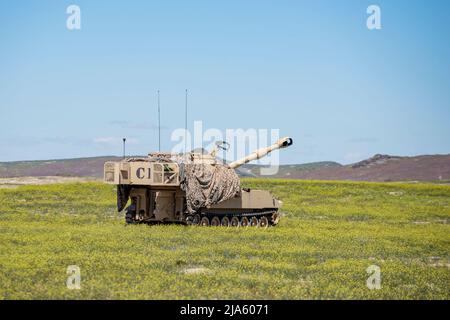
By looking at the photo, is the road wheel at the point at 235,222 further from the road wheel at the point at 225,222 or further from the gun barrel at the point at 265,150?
the gun barrel at the point at 265,150

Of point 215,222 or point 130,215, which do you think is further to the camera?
point 215,222

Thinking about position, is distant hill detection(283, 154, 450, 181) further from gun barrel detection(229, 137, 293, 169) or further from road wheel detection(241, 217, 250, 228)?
road wheel detection(241, 217, 250, 228)

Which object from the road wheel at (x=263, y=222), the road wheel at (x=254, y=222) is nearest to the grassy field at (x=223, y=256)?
the road wheel at (x=263, y=222)

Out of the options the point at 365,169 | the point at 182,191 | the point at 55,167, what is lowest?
the point at 182,191

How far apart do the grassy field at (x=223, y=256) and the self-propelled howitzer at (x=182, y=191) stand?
1649mm

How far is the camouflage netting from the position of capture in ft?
119

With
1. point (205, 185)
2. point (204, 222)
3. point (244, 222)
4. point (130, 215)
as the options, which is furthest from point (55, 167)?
point (205, 185)

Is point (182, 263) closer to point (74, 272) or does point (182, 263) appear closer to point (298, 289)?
point (74, 272)

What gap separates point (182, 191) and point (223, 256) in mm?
12308

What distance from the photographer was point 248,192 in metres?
39.4

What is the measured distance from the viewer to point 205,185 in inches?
1453

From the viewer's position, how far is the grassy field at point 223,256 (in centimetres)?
1823

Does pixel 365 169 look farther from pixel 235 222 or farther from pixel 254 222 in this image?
pixel 235 222
